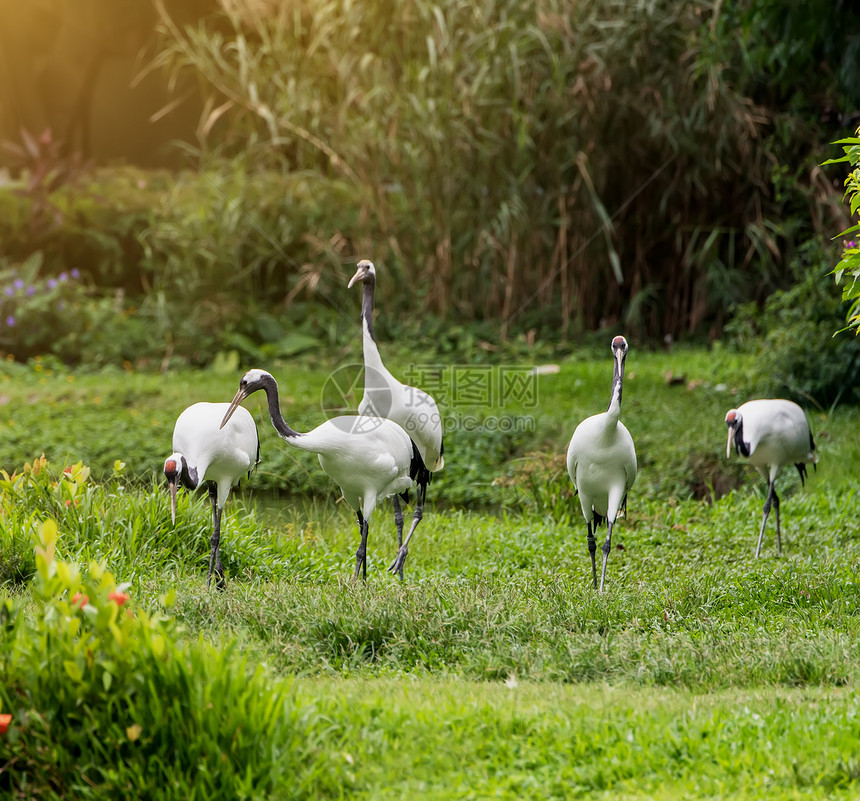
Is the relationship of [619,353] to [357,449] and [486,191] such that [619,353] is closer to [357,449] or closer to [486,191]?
[357,449]

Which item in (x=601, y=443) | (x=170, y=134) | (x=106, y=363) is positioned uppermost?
(x=170, y=134)

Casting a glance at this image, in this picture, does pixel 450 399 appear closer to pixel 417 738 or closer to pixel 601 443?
pixel 601 443

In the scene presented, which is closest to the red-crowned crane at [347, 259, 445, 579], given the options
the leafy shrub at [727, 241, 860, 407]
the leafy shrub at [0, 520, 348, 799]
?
the leafy shrub at [0, 520, 348, 799]

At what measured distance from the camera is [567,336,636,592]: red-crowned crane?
5.43 meters

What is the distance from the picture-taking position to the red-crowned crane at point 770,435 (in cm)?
629

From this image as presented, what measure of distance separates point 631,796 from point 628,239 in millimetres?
9079

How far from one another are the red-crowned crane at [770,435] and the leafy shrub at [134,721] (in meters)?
3.71

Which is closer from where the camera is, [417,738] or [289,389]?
[417,738]

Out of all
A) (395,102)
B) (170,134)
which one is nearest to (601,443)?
(395,102)

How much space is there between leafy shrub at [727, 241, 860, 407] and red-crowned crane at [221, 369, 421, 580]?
3970 mm

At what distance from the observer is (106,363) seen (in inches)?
459

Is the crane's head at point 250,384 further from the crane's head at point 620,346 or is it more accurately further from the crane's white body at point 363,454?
the crane's head at point 620,346

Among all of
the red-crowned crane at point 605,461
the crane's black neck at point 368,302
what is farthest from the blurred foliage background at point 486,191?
the crane's black neck at point 368,302

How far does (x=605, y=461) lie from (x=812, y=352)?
3.61 metres
